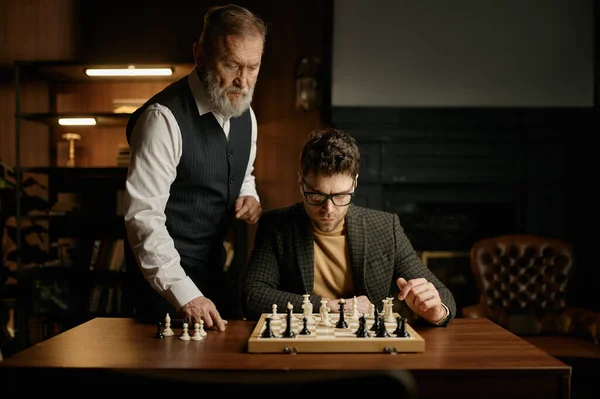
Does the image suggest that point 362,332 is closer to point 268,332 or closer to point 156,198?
point 268,332

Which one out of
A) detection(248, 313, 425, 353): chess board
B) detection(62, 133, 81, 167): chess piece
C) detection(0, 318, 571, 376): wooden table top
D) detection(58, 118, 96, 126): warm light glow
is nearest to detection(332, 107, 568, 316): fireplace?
detection(58, 118, 96, 126): warm light glow

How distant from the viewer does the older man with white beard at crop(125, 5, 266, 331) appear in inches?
75.4

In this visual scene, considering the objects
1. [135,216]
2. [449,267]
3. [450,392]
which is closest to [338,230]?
[135,216]

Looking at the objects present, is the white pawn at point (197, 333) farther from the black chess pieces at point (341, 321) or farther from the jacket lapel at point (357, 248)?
the jacket lapel at point (357, 248)

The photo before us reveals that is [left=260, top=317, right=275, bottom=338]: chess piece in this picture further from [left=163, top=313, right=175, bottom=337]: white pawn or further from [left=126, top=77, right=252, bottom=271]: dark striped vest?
[left=126, top=77, right=252, bottom=271]: dark striped vest

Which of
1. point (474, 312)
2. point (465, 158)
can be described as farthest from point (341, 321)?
point (465, 158)

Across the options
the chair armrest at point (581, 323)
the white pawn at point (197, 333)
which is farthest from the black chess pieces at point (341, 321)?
the chair armrest at point (581, 323)

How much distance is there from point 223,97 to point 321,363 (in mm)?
1064

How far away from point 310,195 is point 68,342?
876 millimetres

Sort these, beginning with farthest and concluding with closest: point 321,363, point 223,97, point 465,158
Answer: point 465,158 → point 223,97 → point 321,363

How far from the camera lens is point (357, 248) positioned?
2115 mm

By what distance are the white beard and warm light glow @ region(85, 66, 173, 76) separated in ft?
7.13

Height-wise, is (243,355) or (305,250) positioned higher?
(305,250)

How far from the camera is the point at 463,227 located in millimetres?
4797
